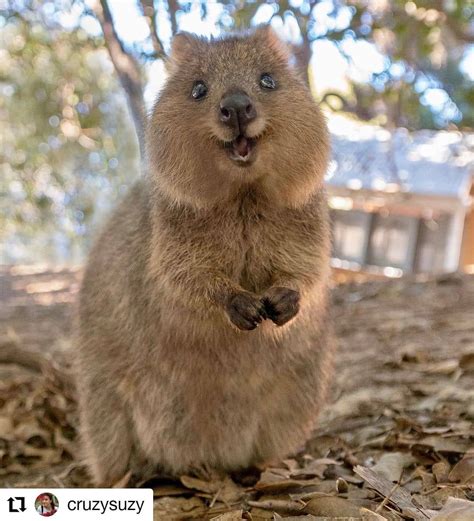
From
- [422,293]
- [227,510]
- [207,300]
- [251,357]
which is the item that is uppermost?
[207,300]

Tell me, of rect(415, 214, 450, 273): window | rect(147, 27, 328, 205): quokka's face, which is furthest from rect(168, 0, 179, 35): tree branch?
rect(415, 214, 450, 273): window

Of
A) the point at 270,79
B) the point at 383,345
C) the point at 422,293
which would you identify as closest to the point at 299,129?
the point at 270,79

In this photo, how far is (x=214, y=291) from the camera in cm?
225

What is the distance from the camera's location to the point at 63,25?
389 cm

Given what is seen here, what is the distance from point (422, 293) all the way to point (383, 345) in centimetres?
125

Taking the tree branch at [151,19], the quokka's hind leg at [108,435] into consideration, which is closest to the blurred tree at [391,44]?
the tree branch at [151,19]

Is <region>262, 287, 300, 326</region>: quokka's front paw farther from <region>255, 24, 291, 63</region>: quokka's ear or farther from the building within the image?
the building

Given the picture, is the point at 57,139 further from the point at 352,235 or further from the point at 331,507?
the point at 331,507

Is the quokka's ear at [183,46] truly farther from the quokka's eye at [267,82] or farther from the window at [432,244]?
the window at [432,244]

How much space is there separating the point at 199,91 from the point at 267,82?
0.80ft

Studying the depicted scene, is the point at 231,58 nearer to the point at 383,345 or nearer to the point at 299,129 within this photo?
the point at 299,129

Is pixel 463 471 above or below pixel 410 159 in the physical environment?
below

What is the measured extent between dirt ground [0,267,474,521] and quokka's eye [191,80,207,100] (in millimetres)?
1344
